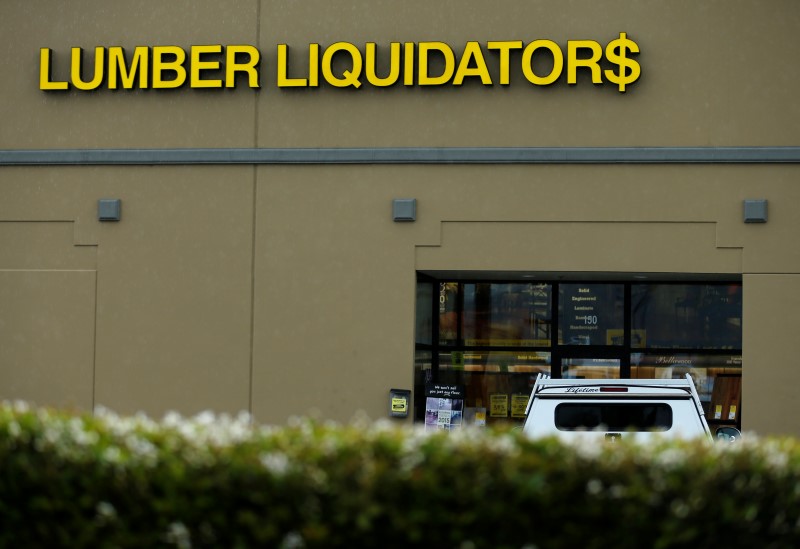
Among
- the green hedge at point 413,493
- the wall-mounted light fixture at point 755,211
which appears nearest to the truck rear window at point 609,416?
the wall-mounted light fixture at point 755,211

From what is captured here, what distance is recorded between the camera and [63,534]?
22.2ft

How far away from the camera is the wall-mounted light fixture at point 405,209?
17078mm

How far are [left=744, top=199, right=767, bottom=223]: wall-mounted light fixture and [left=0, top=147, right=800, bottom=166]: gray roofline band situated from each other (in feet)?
1.76

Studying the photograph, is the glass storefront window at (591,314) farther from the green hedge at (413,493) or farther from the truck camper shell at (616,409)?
the green hedge at (413,493)

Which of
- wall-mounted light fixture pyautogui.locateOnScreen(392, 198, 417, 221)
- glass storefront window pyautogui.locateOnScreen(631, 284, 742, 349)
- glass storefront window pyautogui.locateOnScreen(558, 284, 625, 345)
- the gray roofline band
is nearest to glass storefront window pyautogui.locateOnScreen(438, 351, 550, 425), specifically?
glass storefront window pyautogui.locateOnScreen(558, 284, 625, 345)

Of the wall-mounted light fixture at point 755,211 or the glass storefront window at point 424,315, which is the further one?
the glass storefront window at point 424,315

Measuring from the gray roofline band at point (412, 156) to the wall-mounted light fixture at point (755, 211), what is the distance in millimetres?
537

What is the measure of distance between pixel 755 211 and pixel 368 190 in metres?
5.10

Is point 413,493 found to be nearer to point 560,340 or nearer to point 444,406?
point 444,406

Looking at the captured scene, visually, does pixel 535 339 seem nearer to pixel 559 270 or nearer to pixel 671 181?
pixel 559 270

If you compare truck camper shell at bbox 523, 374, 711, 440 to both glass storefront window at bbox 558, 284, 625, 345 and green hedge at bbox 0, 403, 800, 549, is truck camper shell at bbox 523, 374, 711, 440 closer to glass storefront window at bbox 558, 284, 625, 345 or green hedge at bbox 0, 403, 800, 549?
glass storefront window at bbox 558, 284, 625, 345

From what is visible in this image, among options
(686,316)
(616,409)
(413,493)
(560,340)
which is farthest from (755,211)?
(413,493)

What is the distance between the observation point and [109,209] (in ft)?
58.1

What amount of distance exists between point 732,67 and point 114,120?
27.7ft
